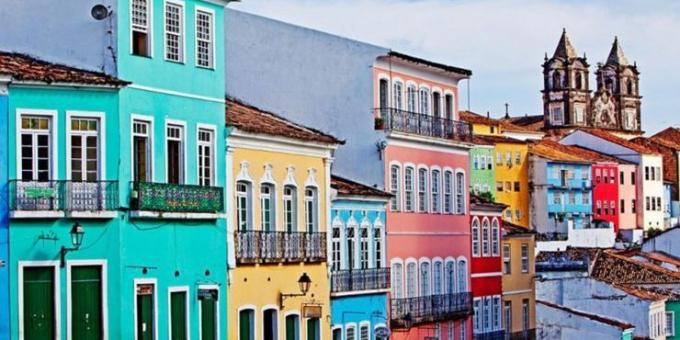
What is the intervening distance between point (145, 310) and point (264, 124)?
26.8ft

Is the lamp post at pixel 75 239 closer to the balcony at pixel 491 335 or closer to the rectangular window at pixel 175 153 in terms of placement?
the rectangular window at pixel 175 153

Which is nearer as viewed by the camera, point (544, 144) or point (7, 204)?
point (7, 204)

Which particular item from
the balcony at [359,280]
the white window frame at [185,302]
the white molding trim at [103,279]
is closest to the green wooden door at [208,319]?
the white window frame at [185,302]

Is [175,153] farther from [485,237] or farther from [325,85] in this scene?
[485,237]

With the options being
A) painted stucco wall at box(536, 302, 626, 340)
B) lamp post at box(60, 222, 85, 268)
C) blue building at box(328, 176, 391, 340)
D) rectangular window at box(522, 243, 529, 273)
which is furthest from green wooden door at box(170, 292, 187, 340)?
painted stucco wall at box(536, 302, 626, 340)

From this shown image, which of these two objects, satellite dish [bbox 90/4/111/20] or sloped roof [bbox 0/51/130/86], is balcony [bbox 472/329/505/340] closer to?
satellite dish [bbox 90/4/111/20]

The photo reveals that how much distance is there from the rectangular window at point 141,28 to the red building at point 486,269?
80.1 ft

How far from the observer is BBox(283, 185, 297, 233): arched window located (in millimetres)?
44406

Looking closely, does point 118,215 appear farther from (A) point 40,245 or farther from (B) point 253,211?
(B) point 253,211

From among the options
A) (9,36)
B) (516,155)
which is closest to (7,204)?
(9,36)

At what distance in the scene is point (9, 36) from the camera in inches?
1433

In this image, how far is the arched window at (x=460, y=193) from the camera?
58719 millimetres

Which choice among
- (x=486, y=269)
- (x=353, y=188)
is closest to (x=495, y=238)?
(x=486, y=269)

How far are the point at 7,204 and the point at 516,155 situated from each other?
102m
